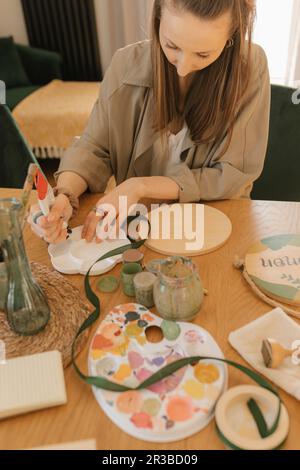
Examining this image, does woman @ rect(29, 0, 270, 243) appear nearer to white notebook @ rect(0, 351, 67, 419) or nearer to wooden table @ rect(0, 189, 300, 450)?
wooden table @ rect(0, 189, 300, 450)

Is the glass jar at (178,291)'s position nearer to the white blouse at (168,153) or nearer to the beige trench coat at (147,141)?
the beige trench coat at (147,141)

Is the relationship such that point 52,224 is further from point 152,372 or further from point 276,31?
point 276,31

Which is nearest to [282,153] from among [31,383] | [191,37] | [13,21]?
[191,37]

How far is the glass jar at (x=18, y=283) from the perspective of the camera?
25.4 inches

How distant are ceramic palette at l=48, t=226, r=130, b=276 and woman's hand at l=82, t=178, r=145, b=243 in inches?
0.9

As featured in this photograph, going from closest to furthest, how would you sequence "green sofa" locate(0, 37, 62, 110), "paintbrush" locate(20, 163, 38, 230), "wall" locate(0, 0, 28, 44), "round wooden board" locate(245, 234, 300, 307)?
"paintbrush" locate(20, 163, 38, 230) → "round wooden board" locate(245, 234, 300, 307) → "green sofa" locate(0, 37, 62, 110) → "wall" locate(0, 0, 28, 44)

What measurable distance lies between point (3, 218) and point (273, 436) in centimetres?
50

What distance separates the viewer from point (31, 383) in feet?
2.16

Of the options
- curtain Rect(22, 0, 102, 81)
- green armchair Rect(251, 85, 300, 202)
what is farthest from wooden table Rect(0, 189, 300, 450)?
curtain Rect(22, 0, 102, 81)

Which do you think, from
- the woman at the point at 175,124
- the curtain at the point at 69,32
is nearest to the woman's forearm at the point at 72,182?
the woman at the point at 175,124

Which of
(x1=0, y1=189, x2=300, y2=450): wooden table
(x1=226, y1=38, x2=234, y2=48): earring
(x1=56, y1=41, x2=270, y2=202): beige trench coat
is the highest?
(x1=226, y1=38, x2=234, y2=48): earring

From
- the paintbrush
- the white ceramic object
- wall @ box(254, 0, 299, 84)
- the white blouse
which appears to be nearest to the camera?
the white ceramic object

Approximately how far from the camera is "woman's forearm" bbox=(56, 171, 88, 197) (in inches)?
43.1

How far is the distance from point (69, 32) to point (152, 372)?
10.1 ft
